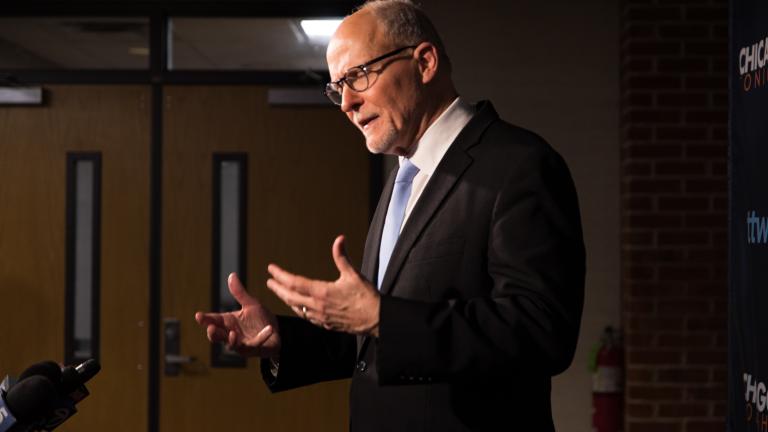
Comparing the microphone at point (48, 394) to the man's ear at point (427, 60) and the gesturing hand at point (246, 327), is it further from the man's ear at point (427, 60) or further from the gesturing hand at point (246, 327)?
the man's ear at point (427, 60)

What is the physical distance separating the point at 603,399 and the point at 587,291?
1.55 ft

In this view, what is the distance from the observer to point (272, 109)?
4.11 meters

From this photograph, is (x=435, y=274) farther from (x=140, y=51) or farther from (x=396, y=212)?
(x=140, y=51)

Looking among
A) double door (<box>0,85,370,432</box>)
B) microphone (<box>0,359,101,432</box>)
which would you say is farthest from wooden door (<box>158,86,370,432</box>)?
Answer: microphone (<box>0,359,101,432</box>)

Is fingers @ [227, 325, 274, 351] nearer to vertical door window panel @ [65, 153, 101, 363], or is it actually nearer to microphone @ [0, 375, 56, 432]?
microphone @ [0, 375, 56, 432]

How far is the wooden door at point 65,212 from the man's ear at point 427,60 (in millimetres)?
2772

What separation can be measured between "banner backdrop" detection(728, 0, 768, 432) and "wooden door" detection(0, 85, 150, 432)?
113 inches

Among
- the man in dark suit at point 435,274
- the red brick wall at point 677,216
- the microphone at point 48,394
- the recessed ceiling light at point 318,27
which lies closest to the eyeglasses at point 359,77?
the man in dark suit at point 435,274

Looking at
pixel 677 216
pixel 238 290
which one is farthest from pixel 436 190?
pixel 677 216

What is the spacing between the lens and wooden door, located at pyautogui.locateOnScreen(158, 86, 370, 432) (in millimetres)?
4055

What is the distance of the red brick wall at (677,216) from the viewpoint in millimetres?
3764

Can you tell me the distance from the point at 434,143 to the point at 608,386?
262 cm

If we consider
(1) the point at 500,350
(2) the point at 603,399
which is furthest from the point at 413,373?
(2) the point at 603,399

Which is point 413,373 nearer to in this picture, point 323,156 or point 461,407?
point 461,407
